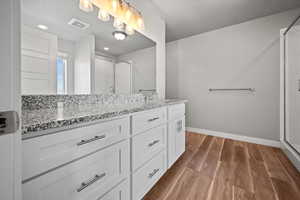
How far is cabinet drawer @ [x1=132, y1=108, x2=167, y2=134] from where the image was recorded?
0.93 metres

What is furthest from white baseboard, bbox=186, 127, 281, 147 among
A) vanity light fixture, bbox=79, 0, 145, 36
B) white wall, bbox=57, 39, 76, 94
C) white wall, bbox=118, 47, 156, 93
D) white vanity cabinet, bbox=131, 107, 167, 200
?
white wall, bbox=57, 39, 76, 94

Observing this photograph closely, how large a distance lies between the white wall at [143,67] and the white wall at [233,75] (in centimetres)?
134

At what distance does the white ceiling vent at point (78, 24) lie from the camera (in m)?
1.06

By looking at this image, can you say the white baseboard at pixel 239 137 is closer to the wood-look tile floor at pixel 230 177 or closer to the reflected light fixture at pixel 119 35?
the wood-look tile floor at pixel 230 177

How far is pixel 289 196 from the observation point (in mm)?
1100

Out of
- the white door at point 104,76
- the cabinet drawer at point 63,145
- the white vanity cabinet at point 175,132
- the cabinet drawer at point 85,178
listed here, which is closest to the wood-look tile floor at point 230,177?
the white vanity cabinet at point 175,132

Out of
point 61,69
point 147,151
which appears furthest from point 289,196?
point 61,69

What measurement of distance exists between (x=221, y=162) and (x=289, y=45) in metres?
1.97

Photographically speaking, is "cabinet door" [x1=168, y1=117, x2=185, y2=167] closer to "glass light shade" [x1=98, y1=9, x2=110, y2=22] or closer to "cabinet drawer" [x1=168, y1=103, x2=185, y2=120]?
"cabinet drawer" [x1=168, y1=103, x2=185, y2=120]

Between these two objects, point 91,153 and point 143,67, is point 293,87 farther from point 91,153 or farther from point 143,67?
point 91,153

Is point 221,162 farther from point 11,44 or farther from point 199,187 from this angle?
point 11,44

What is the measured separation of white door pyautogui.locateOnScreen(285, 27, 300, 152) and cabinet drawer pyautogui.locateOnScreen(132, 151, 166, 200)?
1.74 m

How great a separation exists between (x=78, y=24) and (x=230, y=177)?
210cm

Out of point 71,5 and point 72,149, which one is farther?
point 71,5
